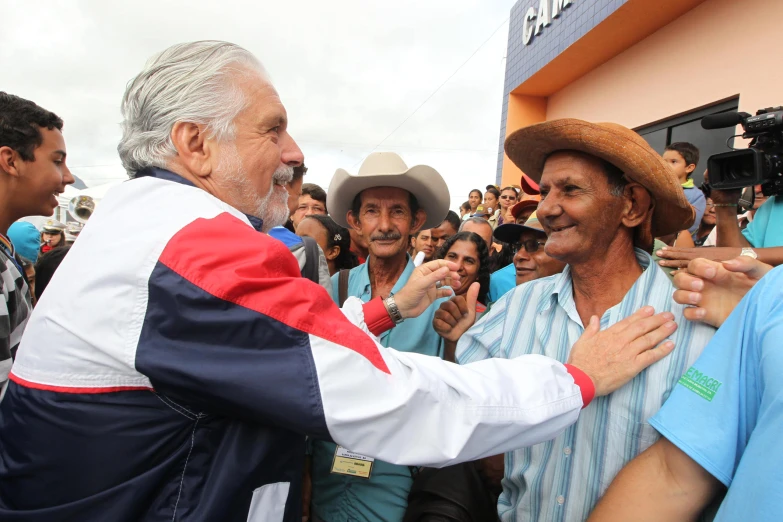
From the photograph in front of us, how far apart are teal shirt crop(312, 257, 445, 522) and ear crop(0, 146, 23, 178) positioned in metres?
2.04

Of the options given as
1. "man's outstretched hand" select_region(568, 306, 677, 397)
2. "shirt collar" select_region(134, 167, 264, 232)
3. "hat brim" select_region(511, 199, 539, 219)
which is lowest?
"man's outstretched hand" select_region(568, 306, 677, 397)

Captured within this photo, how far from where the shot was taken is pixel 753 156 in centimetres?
226

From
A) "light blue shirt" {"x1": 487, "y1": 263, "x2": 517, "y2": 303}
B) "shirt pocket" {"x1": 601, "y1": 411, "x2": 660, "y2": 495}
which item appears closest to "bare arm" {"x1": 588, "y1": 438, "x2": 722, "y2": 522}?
"shirt pocket" {"x1": 601, "y1": 411, "x2": 660, "y2": 495}

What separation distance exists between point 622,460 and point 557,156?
110 cm

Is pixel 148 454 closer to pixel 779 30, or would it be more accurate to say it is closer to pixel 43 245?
pixel 779 30

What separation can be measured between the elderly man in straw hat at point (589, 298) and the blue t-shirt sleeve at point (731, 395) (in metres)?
0.23

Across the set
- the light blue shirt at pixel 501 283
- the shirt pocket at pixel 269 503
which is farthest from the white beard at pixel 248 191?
the light blue shirt at pixel 501 283

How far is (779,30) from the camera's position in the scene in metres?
4.88

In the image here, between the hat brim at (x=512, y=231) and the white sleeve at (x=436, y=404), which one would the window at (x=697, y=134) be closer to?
the hat brim at (x=512, y=231)

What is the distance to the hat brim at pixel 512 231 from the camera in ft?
10.0

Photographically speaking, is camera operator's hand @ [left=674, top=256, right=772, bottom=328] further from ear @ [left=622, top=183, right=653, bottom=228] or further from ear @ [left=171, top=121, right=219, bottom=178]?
ear @ [left=171, top=121, right=219, bottom=178]

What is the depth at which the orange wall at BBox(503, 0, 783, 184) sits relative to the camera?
5070 mm

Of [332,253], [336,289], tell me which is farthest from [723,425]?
[332,253]

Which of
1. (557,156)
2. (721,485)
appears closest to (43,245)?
(557,156)
